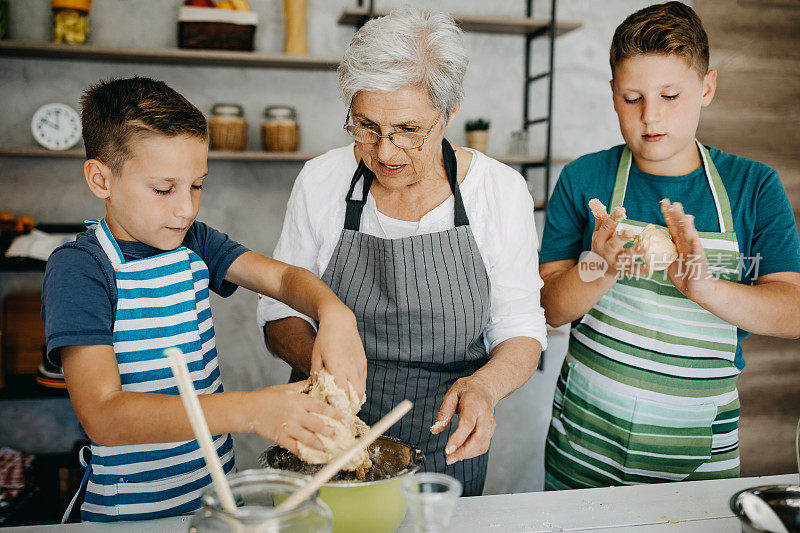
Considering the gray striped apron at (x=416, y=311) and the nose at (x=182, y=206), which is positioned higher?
the nose at (x=182, y=206)

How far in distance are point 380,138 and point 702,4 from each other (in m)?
2.59

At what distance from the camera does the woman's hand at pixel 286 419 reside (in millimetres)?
939

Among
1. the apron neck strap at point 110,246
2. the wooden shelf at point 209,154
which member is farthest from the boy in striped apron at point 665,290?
the wooden shelf at point 209,154

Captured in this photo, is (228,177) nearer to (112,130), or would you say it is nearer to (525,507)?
(112,130)

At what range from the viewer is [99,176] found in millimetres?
1241

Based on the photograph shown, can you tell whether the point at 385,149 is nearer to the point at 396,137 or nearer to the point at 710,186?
the point at 396,137

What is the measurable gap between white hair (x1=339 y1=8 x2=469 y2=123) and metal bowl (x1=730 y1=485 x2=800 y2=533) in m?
0.94

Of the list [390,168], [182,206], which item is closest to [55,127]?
[182,206]

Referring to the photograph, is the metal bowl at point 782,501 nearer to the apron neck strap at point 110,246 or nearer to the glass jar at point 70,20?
the apron neck strap at point 110,246

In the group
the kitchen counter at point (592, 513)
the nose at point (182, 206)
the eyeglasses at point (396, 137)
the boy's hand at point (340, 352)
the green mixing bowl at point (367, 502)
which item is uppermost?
the eyeglasses at point (396, 137)

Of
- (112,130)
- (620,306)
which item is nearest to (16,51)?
(112,130)

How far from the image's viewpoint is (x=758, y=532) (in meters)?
0.85

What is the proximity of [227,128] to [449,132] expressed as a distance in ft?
3.52

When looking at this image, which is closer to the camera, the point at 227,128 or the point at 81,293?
the point at 81,293
